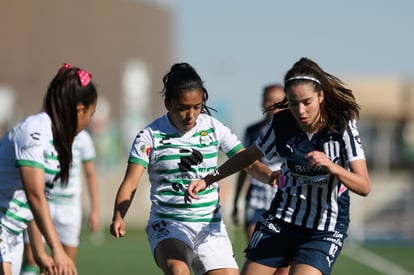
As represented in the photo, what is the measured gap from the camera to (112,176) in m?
31.6

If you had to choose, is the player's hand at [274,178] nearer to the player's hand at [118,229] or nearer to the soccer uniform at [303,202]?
the soccer uniform at [303,202]

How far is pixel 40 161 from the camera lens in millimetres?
7125

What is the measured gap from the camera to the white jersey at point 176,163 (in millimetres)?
8422

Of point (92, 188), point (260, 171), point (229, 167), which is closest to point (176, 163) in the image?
point (229, 167)

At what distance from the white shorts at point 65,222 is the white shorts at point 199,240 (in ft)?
9.33

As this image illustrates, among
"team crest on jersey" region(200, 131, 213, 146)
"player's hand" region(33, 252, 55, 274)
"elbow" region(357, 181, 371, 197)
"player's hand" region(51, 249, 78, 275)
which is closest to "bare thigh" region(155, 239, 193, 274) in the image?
"team crest on jersey" region(200, 131, 213, 146)

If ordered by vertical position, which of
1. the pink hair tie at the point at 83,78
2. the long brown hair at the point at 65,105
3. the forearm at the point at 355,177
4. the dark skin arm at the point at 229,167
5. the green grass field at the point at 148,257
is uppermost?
the pink hair tie at the point at 83,78

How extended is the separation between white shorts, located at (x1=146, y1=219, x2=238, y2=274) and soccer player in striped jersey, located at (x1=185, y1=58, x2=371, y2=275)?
285 mm

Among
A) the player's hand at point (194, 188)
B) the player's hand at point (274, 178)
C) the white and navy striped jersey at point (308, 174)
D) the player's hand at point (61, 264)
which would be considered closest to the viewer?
the player's hand at point (61, 264)

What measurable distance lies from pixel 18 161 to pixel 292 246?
2152 mm

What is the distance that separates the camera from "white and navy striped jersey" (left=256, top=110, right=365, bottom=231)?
7.81m

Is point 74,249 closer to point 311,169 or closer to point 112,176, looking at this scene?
point 311,169

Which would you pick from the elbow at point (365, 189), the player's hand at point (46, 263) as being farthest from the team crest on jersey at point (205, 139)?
the player's hand at point (46, 263)

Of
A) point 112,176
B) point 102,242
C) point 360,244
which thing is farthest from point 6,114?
point 360,244
